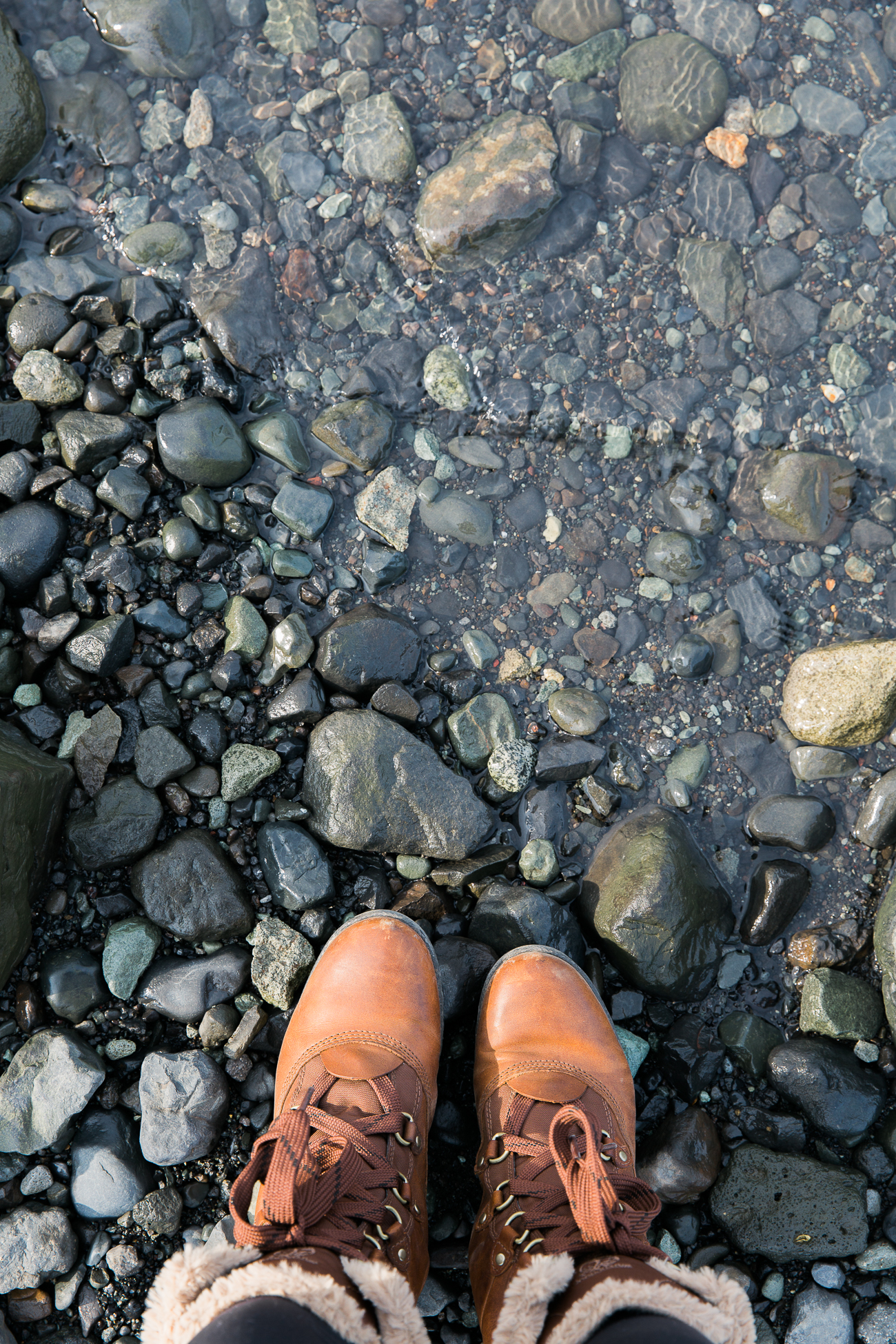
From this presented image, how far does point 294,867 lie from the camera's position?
2373 mm

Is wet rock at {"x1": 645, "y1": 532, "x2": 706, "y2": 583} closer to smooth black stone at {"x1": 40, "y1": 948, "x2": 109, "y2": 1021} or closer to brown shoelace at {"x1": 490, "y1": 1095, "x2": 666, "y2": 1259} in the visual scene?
brown shoelace at {"x1": 490, "y1": 1095, "x2": 666, "y2": 1259}

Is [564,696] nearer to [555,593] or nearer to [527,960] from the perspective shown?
[555,593]

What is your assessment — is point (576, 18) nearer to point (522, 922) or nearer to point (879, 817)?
point (879, 817)

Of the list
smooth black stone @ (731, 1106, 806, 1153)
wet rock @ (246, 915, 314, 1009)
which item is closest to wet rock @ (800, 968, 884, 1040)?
smooth black stone @ (731, 1106, 806, 1153)

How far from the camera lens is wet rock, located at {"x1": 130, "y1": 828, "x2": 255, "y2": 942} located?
92.0 inches

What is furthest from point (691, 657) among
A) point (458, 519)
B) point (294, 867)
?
point (294, 867)

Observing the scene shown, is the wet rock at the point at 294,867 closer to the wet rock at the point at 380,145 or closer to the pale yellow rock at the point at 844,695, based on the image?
the pale yellow rock at the point at 844,695

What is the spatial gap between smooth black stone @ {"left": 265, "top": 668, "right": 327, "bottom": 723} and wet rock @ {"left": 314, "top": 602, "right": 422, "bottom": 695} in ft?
0.18

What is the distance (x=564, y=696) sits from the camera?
255 centimetres

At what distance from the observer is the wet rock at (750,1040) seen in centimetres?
236

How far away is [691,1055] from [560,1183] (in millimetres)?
589

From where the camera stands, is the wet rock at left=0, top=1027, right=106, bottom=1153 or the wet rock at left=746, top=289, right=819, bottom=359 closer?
the wet rock at left=0, top=1027, right=106, bottom=1153

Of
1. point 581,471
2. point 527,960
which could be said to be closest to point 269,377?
point 581,471

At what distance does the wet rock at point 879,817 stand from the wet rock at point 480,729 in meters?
1.18
